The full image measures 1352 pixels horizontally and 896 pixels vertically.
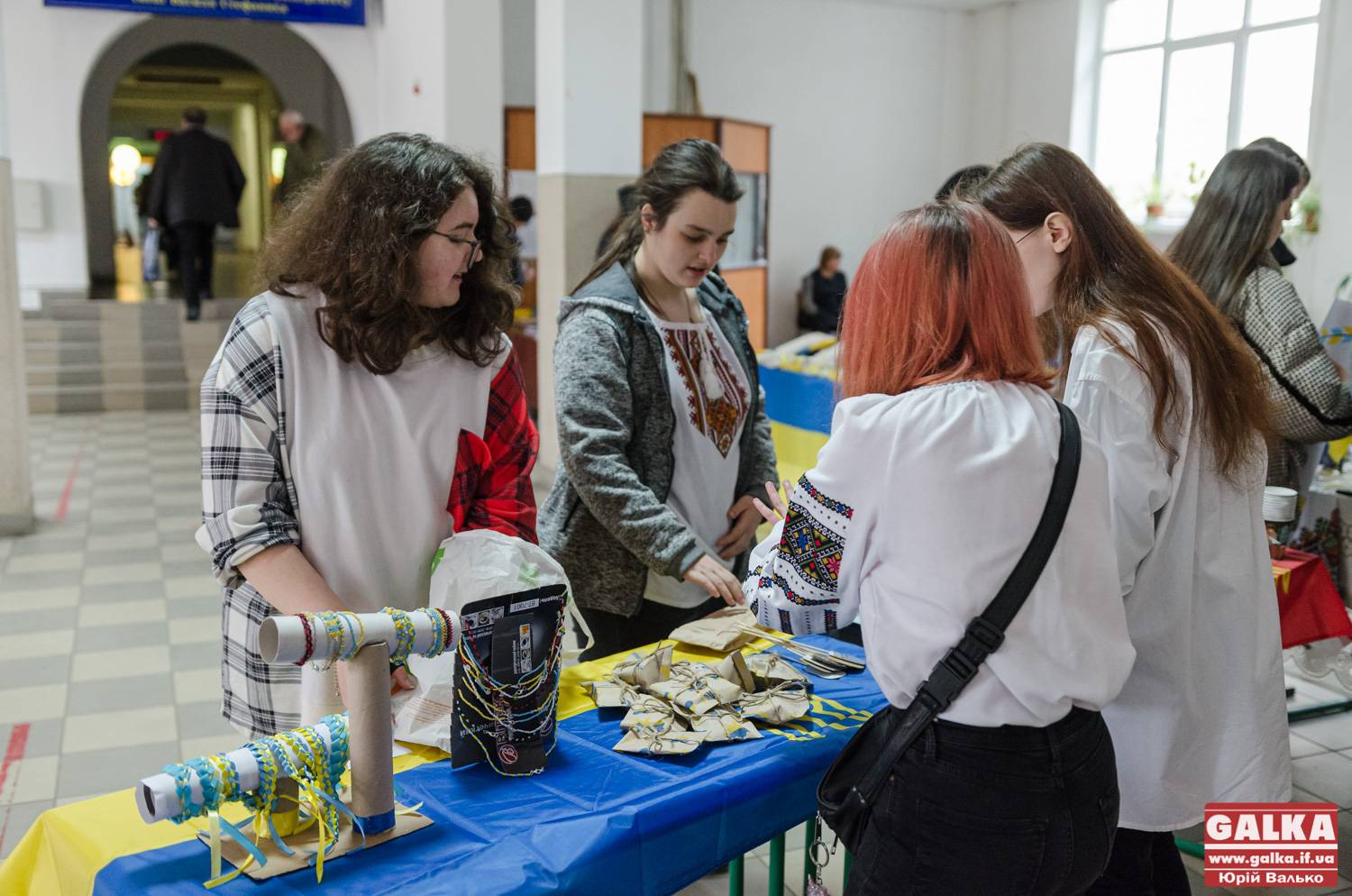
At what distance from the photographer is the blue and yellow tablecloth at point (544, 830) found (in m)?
1.31

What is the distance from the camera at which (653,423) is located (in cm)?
228

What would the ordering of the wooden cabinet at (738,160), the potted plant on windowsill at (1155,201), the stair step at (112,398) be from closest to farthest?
the wooden cabinet at (738,160) < the stair step at (112,398) < the potted plant on windowsill at (1155,201)

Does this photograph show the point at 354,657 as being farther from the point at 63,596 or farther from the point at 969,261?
the point at 63,596

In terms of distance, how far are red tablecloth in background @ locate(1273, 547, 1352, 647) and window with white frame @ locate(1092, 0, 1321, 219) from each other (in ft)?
25.1

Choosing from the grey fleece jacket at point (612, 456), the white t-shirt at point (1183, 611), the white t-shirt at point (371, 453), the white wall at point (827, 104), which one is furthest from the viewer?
the white wall at point (827, 104)

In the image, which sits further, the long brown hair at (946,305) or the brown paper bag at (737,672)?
the brown paper bag at (737,672)

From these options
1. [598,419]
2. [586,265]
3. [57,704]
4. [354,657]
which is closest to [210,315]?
[586,265]

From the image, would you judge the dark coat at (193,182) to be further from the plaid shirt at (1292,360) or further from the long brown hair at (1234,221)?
the plaid shirt at (1292,360)

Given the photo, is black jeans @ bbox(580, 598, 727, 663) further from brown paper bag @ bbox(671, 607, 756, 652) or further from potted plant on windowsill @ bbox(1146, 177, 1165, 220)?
potted plant on windowsill @ bbox(1146, 177, 1165, 220)

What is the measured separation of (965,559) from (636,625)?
122 centimetres

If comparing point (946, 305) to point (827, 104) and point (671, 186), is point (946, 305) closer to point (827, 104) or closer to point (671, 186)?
point (671, 186)

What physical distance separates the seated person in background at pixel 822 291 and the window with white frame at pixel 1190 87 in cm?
278

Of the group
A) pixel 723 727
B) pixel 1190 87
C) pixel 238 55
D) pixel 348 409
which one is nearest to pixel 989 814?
pixel 723 727

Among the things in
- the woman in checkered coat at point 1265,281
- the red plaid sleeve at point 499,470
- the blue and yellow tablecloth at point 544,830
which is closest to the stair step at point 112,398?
the red plaid sleeve at point 499,470
